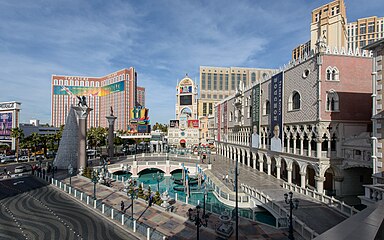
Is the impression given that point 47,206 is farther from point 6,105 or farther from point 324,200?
point 6,105

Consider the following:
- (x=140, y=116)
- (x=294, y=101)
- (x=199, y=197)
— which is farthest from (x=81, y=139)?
(x=140, y=116)

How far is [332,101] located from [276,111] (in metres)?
8.40

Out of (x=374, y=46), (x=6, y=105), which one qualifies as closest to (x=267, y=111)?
(x=374, y=46)

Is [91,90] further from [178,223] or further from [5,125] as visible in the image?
[178,223]

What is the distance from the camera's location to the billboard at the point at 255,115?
37.0 m

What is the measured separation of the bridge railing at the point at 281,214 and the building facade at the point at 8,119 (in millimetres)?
81387

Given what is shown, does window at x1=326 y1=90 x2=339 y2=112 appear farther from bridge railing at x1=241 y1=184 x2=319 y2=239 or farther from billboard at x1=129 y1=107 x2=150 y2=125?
billboard at x1=129 y1=107 x2=150 y2=125

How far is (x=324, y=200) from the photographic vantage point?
2053 centimetres

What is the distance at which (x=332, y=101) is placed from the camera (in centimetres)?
2334

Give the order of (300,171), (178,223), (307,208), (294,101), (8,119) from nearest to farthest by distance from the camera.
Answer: (178,223)
(307,208)
(300,171)
(294,101)
(8,119)

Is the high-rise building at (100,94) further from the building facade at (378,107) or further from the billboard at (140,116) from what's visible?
the building facade at (378,107)

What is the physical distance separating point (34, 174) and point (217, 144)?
44027 mm

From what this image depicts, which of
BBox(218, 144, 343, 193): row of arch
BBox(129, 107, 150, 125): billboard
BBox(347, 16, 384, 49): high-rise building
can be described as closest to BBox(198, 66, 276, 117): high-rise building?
BBox(129, 107, 150, 125): billboard

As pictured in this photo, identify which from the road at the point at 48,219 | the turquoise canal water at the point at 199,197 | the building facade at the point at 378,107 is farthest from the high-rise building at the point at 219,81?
the building facade at the point at 378,107
